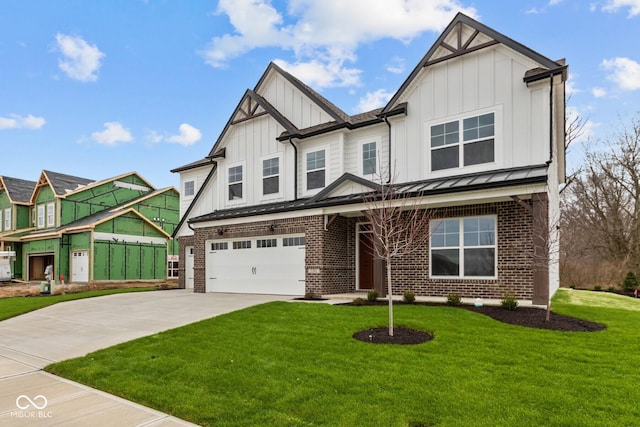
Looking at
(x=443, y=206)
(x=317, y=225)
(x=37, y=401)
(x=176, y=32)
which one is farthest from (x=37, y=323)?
(x=176, y=32)

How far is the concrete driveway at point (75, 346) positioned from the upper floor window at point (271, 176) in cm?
481

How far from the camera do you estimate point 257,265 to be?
→ 15.2 metres

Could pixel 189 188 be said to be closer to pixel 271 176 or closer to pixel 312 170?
pixel 271 176

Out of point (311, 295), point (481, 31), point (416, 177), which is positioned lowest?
point (311, 295)

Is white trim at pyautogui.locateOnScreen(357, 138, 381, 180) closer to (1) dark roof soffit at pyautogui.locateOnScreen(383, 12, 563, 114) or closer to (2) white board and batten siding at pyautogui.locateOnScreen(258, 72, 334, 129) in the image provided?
(1) dark roof soffit at pyautogui.locateOnScreen(383, 12, 563, 114)

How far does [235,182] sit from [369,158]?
6603mm

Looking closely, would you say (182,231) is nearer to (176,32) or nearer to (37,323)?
(176,32)

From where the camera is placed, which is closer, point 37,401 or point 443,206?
point 37,401

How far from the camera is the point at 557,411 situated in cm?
404

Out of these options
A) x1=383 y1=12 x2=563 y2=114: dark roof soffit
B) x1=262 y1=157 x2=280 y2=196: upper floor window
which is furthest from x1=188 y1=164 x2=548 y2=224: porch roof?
x1=383 y1=12 x2=563 y2=114: dark roof soffit

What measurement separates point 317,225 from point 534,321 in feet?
23.5

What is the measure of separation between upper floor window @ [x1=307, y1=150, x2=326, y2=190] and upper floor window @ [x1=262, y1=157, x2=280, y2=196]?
146 centimetres

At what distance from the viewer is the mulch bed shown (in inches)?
272

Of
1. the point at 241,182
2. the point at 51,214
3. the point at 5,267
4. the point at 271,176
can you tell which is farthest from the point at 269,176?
the point at 5,267
